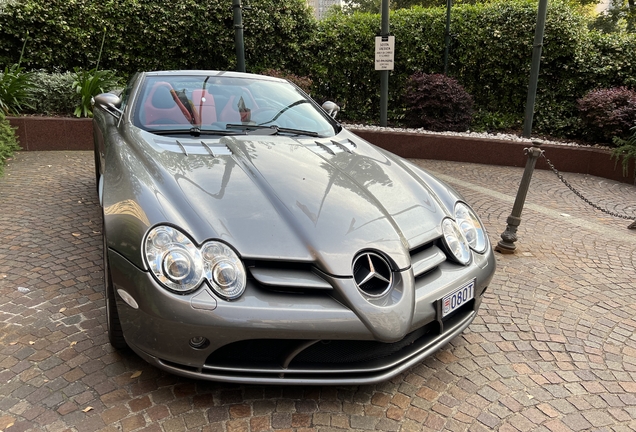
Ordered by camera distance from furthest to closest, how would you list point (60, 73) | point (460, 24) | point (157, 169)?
1. point (460, 24)
2. point (60, 73)
3. point (157, 169)

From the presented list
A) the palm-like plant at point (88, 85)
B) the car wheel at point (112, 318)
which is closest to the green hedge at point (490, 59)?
the palm-like plant at point (88, 85)

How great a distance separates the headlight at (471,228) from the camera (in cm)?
265

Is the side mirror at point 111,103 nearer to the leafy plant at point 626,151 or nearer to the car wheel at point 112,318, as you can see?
the car wheel at point 112,318

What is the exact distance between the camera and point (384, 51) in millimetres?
8219

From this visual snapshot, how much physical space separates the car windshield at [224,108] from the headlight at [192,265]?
53.3 inches

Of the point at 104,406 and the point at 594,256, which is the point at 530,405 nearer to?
the point at 104,406

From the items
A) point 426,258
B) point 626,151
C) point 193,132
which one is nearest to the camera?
point 426,258

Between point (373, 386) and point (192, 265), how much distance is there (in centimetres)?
112

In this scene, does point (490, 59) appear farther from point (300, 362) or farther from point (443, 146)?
point (300, 362)

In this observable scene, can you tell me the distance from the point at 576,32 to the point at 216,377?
9.38 meters

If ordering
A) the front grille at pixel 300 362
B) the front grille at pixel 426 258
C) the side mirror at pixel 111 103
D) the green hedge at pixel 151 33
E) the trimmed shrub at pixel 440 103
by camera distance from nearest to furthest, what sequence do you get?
1. the front grille at pixel 300 362
2. the front grille at pixel 426 258
3. the side mirror at pixel 111 103
4. the green hedge at pixel 151 33
5. the trimmed shrub at pixel 440 103

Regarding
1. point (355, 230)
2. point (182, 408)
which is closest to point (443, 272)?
point (355, 230)

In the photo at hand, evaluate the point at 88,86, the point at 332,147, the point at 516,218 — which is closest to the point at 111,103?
the point at 332,147

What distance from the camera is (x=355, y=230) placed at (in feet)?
7.38
